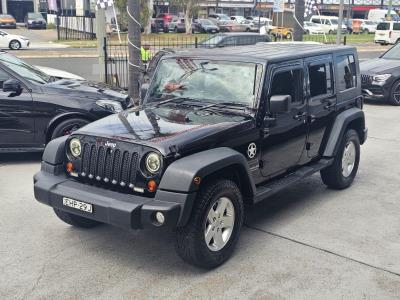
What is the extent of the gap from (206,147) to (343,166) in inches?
108

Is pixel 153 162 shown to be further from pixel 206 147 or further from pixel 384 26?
pixel 384 26

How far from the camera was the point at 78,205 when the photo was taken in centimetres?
425

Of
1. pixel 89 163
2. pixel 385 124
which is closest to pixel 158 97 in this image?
pixel 89 163

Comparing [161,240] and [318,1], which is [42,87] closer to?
[161,240]

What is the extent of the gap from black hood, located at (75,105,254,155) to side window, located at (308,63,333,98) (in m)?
1.26

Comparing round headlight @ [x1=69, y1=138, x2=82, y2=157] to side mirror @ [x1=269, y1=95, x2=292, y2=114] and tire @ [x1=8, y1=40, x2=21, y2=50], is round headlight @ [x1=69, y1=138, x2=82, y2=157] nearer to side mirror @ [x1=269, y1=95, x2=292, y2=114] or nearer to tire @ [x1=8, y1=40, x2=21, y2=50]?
side mirror @ [x1=269, y1=95, x2=292, y2=114]

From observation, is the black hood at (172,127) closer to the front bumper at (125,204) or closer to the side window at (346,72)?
the front bumper at (125,204)

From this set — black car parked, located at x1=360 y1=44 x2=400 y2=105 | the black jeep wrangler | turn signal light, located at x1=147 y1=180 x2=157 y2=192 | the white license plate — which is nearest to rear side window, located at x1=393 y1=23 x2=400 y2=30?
black car parked, located at x1=360 y1=44 x2=400 y2=105

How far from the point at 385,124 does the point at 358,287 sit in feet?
Result: 24.3

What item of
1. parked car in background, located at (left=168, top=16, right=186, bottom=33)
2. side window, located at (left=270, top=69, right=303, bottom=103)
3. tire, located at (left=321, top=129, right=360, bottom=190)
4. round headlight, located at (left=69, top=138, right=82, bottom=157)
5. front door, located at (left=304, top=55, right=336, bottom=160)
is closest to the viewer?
round headlight, located at (left=69, top=138, right=82, bottom=157)

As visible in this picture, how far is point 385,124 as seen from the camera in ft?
35.6

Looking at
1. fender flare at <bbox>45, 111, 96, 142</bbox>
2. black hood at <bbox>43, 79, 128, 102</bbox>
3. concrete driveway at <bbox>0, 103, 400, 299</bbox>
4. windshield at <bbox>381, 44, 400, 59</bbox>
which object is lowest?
concrete driveway at <bbox>0, 103, 400, 299</bbox>

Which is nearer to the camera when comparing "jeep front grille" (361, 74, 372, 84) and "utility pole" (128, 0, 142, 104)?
"utility pole" (128, 0, 142, 104)

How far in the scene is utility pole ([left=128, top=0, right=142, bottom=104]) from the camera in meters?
10.7
